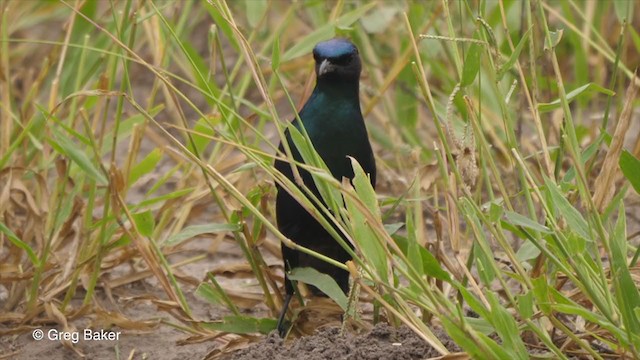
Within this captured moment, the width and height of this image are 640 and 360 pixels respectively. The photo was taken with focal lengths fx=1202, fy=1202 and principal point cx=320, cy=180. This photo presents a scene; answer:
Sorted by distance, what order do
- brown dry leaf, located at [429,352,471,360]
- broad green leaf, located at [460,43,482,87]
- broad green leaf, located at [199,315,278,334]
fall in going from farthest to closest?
broad green leaf, located at [199,315,278,334], broad green leaf, located at [460,43,482,87], brown dry leaf, located at [429,352,471,360]

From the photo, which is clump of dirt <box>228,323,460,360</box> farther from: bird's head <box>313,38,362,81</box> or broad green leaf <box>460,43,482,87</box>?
bird's head <box>313,38,362,81</box>

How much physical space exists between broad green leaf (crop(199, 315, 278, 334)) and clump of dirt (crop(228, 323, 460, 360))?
0.40 ft

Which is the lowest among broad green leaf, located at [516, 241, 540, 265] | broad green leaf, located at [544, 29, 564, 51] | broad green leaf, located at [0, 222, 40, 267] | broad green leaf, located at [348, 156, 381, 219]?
broad green leaf, located at [0, 222, 40, 267]

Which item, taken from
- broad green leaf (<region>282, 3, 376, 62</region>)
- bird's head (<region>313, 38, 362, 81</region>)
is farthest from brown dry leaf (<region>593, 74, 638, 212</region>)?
broad green leaf (<region>282, 3, 376, 62</region>)

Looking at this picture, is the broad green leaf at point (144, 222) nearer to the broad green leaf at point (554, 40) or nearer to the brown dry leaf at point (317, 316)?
the brown dry leaf at point (317, 316)

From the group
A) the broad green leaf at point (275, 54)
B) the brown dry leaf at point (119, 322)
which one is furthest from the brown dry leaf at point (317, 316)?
the broad green leaf at point (275, 54)

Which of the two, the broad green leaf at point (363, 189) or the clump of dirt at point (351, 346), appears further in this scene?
the clump of dirt at point (351, 346)

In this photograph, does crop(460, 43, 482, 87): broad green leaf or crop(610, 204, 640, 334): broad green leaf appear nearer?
crop(610, 204, 640, 334): broad green leaf

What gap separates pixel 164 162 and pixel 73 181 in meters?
1.15

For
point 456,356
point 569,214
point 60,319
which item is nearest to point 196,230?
point 60,319

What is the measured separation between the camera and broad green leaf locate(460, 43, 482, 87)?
2260 millimetres

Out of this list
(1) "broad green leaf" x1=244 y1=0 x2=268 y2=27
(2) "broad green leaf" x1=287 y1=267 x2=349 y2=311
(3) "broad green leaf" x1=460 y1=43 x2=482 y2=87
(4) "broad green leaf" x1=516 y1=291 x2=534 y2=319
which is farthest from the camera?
(1) "broad green leaf" x1=244 y1=0 x2=268 y2=27

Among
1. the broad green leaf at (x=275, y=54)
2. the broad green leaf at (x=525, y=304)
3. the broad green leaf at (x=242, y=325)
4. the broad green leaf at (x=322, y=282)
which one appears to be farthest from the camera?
the broad green leaf at (x=242, y=325)

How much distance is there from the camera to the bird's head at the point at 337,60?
2.87 meters
